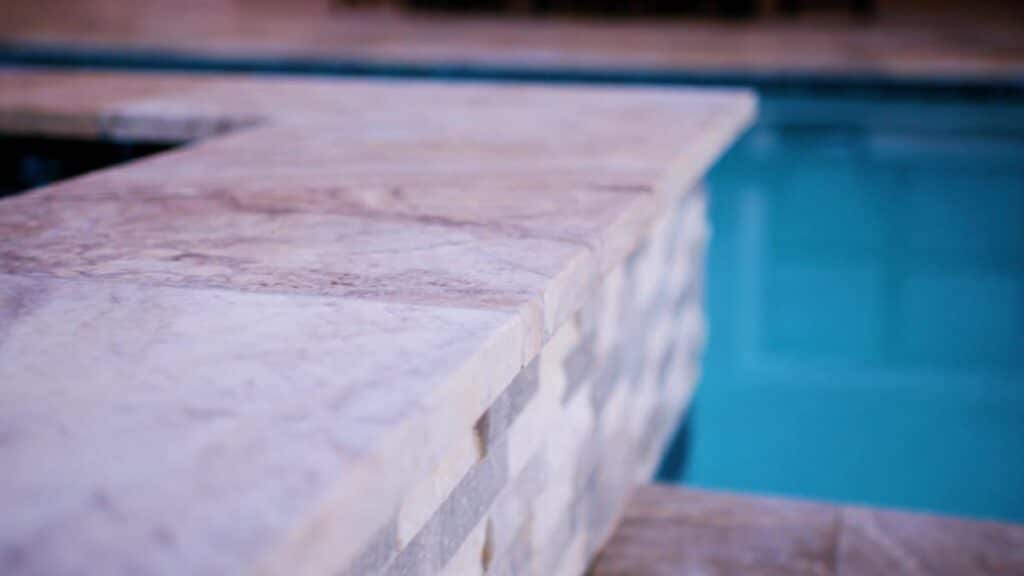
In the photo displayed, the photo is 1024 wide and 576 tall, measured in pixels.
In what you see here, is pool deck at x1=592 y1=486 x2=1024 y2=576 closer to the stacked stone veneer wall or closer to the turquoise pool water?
the stacked stone veneer wall

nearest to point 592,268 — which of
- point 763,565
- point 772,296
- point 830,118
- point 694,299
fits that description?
point 763,565

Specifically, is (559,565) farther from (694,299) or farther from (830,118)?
(830,118)

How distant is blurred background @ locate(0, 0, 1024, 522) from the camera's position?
2.75 metres

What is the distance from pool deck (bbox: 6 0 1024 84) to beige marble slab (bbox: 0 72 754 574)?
4242mm

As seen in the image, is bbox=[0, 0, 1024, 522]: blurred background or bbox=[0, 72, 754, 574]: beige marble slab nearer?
bbox=[0, 72, 754, 574]: beige marble slab

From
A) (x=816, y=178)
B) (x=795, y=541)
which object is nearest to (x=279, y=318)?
(x=795, y=541)

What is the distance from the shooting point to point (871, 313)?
11.5 feet

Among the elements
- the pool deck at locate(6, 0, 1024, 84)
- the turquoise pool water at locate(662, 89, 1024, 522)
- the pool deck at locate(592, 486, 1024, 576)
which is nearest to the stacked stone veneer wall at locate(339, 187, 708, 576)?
the pool deck at locate(592, 486, 1024, 576)

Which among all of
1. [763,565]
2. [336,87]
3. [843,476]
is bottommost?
[843,476]

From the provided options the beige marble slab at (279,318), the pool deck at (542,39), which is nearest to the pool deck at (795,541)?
the beige marble slab at (279,318)

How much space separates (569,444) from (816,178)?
148 inches

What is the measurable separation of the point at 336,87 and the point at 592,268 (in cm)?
162

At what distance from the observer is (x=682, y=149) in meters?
1.79

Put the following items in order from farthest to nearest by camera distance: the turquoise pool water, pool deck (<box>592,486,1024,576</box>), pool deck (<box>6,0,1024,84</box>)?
pool deck (<box>6,0,1024,84</box>) < the turquoise pool water < pool deck (<box>592,486,1024,576</box>)
